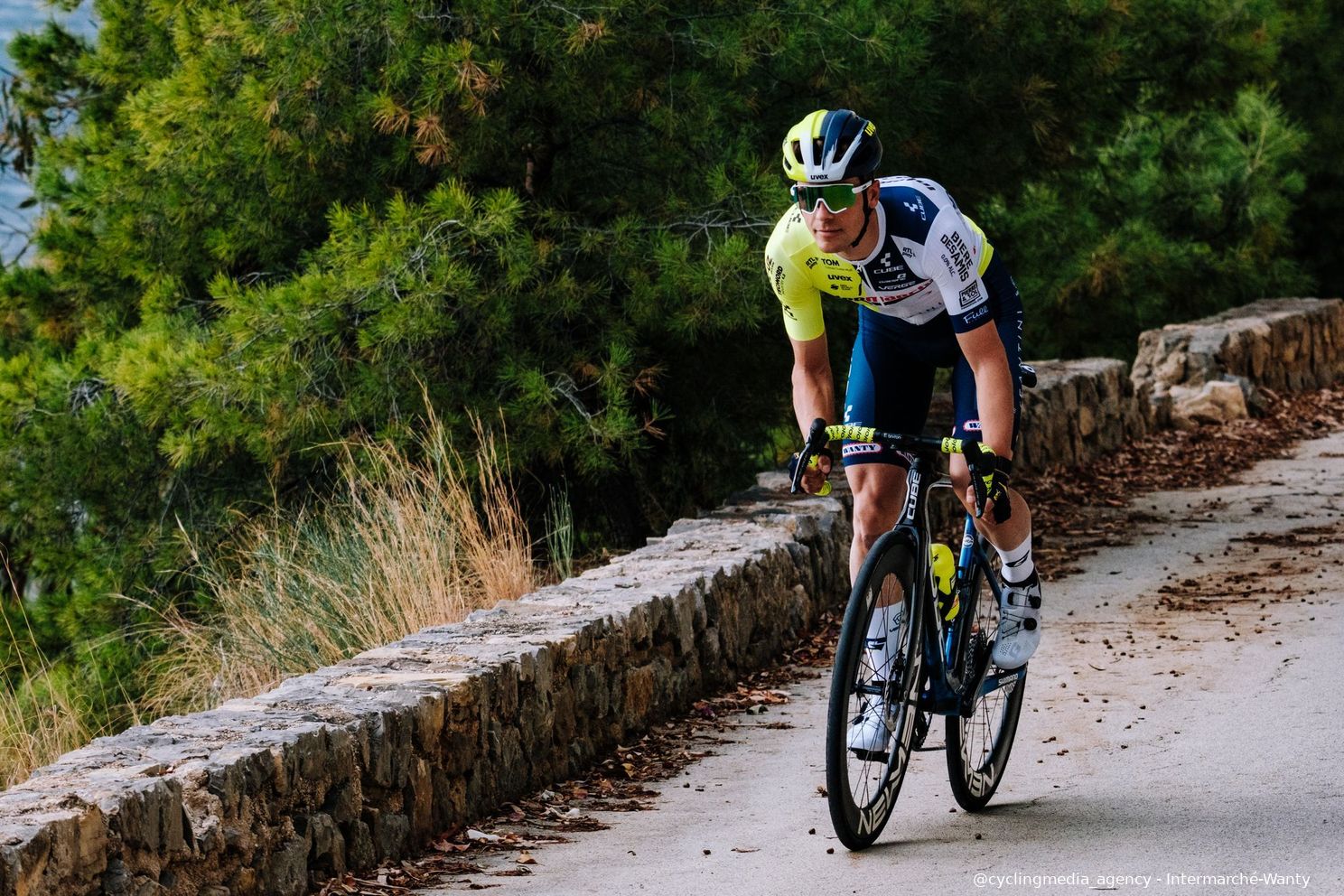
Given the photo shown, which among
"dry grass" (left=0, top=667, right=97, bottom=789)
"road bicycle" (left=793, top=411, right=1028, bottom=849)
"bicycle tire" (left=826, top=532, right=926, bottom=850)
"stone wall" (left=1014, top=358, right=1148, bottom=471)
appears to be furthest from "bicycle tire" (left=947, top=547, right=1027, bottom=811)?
"stone wall" (left=1014, top=358, right=1148, bottom=471)

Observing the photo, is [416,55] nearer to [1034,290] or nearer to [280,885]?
[280,885]

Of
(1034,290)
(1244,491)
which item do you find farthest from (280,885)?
(1034,290)

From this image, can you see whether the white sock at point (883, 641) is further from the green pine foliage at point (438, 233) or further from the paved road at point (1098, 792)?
the green pine foliage at point (438, 233)

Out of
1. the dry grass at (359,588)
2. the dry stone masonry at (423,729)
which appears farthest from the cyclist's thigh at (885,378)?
the dry grass at (359,588)

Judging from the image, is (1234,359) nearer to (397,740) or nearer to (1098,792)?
(1098,792)

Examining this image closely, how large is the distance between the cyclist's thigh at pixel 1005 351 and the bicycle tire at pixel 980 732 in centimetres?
45

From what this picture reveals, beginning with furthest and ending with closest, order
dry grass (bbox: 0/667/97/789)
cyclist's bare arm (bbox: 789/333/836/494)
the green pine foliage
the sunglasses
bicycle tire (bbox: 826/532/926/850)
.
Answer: the green pine foliage < dry grass (bbox: 0/667/97/789) < cyclist's bare arm (bbox: 789/333/836/494) < the sunglasses < bicycle tire (bbox: 826/532/926/850)

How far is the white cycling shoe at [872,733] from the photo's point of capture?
4.72m

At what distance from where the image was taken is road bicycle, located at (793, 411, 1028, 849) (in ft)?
15.0

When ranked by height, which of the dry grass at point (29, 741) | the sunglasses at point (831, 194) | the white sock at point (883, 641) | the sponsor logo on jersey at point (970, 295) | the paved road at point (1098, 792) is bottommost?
the paved road at point (1098, 792)

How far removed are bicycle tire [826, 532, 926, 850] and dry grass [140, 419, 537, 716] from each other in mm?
2801

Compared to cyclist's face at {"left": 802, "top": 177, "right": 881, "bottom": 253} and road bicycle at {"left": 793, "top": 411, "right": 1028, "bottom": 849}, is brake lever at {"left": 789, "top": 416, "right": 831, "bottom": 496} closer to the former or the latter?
road bicycle at {"left": 793, "top": 411, "right": 1028, "bottom": 849}

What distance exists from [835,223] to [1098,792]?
2.01 metres

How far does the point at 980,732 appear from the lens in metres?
5.38
